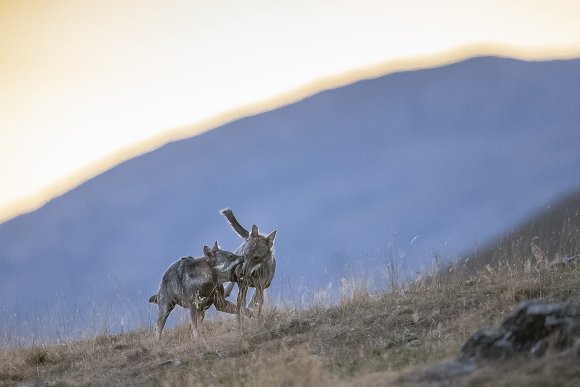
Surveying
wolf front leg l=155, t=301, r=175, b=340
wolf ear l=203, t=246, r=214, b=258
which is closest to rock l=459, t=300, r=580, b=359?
wolf ear l=203, t=246, r=214, b=258

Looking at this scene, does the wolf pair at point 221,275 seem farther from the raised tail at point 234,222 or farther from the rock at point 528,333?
the rock at point 528,333

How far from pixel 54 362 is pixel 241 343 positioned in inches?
148

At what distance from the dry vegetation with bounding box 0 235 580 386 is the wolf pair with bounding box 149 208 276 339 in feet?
1.26

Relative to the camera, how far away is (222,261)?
606 inches

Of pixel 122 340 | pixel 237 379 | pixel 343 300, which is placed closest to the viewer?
pixel 237 379

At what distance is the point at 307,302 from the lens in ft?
50.2

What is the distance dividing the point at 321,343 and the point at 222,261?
3.85 metres

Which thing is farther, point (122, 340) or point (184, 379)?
point (122, 340)

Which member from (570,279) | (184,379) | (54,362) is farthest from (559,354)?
(54,362)

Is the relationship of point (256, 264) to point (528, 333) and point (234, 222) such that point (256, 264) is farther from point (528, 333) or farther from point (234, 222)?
point (528, 333)

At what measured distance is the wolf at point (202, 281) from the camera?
15.4 meters

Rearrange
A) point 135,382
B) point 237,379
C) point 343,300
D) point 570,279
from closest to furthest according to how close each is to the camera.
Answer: point 237,379 < point 135,382 < point 570,279 < point 343,300

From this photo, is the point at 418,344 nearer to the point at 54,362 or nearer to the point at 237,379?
the point at 237,379

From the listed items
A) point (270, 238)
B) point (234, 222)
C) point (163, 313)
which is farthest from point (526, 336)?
point (163, 313)
